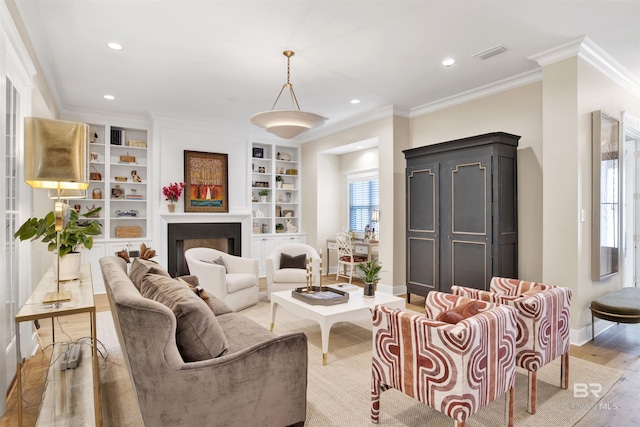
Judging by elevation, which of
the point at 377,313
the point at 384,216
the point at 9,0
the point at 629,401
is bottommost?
the point at 629,401

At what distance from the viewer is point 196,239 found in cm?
637

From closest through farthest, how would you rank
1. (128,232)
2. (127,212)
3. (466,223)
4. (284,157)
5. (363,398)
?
(363,398)
(466,223)
(128,232)
(127,212)
(284,157)

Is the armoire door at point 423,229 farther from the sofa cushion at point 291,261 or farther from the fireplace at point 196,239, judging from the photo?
the fireplace at point 196,239

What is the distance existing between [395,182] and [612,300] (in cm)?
293

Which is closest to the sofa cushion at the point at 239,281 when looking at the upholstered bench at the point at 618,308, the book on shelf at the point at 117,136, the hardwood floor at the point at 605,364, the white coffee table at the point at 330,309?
the white coffee table at the point at 330,309

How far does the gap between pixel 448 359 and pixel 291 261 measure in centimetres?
351

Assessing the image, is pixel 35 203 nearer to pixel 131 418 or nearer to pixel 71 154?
pixel 71 154

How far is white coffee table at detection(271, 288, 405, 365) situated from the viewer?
118 inches

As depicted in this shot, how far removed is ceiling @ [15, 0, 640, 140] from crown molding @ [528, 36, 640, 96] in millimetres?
50

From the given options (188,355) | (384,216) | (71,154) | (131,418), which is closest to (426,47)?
(384,216)

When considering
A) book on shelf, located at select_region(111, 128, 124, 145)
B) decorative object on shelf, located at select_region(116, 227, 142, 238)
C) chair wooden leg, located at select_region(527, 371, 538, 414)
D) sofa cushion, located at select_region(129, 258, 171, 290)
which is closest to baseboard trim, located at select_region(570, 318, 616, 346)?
chair wooden leg, located at select_region(527, 371, 538, 414)

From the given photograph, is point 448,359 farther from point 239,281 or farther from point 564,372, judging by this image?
point 239,281

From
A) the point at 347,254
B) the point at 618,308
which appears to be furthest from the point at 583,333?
the point at 347,254

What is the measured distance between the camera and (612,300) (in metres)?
3.41
